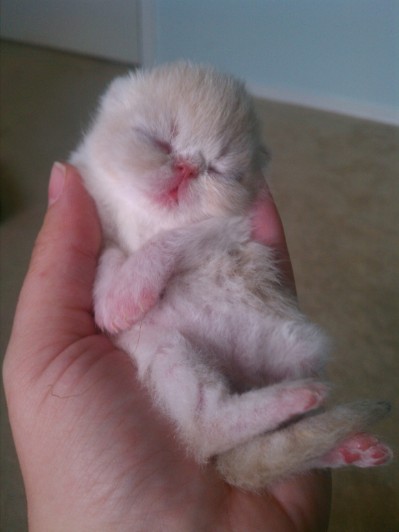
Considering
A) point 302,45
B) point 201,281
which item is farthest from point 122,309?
point 302,45

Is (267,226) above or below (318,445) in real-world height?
above

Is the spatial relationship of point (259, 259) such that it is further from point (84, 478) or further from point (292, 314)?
point (84, 478)

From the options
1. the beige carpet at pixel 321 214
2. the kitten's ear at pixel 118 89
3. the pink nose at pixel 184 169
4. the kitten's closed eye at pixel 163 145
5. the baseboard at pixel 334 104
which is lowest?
the beige carpet at pixel 321 214

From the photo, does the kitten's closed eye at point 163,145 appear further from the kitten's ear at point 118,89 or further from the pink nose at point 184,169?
the kitten's ear at point 118,89

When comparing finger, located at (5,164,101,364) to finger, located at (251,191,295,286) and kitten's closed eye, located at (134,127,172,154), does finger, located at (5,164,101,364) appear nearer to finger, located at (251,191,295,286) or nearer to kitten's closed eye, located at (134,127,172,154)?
kitten's closed eye, located at (134,127,172,154)

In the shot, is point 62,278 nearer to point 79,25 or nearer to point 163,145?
point 163,145

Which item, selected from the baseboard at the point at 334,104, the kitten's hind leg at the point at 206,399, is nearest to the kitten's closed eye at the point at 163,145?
the kitten's hind leg at the point at 206,399
